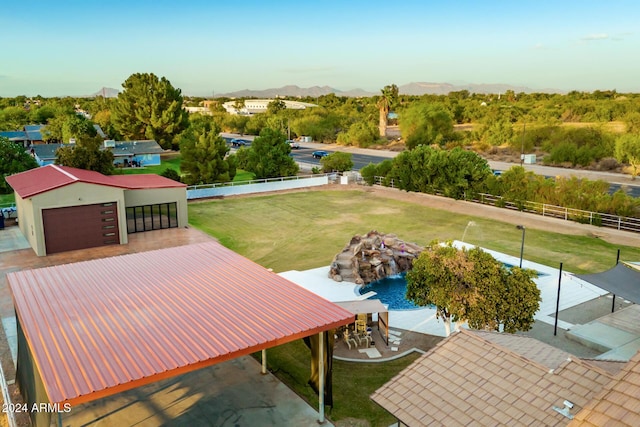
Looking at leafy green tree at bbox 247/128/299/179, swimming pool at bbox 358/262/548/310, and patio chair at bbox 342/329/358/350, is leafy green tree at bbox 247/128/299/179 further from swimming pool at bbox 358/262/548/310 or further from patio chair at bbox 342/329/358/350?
patio chair at bbox 342/329/358/350

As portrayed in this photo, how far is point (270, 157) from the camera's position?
156 ft

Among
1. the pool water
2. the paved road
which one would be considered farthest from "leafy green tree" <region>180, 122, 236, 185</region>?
the pool water

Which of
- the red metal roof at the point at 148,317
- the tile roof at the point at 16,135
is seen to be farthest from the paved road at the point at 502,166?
the tile roof at the point at 16,135

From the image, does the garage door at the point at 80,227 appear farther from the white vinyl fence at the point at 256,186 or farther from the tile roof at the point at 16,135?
the tile roof at the point at 16,135

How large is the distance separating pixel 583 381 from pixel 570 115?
111 metres

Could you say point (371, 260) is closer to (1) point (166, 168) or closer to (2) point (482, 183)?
(2) point (482, 183)

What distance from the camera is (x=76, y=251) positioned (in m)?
26.7

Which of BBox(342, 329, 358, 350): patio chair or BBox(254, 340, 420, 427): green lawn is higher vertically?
BBox(342, 329, 358, 350): patio chair

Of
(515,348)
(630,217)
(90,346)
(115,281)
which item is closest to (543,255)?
(630,217)

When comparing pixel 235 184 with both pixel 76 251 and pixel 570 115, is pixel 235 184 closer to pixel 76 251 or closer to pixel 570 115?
pixel 76 251

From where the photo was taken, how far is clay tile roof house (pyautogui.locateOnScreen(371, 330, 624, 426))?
8297mm

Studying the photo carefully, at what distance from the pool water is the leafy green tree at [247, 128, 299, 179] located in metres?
25.8

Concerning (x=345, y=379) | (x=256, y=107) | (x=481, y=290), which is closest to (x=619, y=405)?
(x=481, y=290)

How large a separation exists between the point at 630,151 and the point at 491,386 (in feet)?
168
